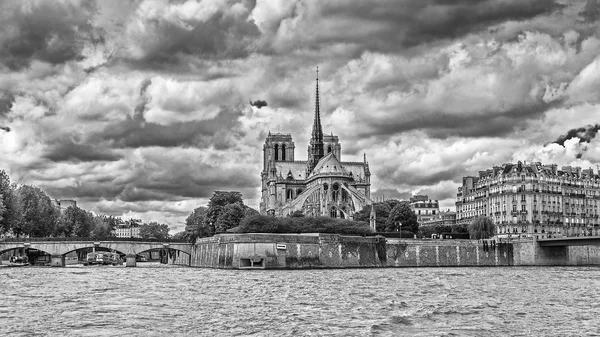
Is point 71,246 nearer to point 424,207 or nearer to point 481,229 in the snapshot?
point 481,229

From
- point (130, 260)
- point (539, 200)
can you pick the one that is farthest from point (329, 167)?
point (130, 260)

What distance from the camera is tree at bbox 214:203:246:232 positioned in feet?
369

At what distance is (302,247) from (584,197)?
63.2 m

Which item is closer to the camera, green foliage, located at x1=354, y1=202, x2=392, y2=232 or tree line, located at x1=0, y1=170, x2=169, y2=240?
tree line, located at x1=0, y1=170, x2=169, y2=240

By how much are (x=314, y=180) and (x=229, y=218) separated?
125 feet

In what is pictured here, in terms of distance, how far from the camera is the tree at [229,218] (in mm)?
112562

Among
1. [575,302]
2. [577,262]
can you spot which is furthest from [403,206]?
[575,302]

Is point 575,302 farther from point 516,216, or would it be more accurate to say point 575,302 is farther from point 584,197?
point 584,197

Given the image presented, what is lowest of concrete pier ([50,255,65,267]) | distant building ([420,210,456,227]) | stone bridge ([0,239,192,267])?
concrete pier ([50,255,65,267])

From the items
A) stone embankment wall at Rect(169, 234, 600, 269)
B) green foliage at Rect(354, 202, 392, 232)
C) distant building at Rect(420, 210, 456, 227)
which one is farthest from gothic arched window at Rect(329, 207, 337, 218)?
stone embankment wall at Rect(169, 234, 600, 269)

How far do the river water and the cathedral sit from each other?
3495 inches

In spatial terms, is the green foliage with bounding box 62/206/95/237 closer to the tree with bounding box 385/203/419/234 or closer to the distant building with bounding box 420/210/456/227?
the tree with bounding box 385/203/419/234

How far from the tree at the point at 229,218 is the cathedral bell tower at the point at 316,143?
49.7 meters

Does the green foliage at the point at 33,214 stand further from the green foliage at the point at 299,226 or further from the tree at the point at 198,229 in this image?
the green foliage at the point at 299,226
